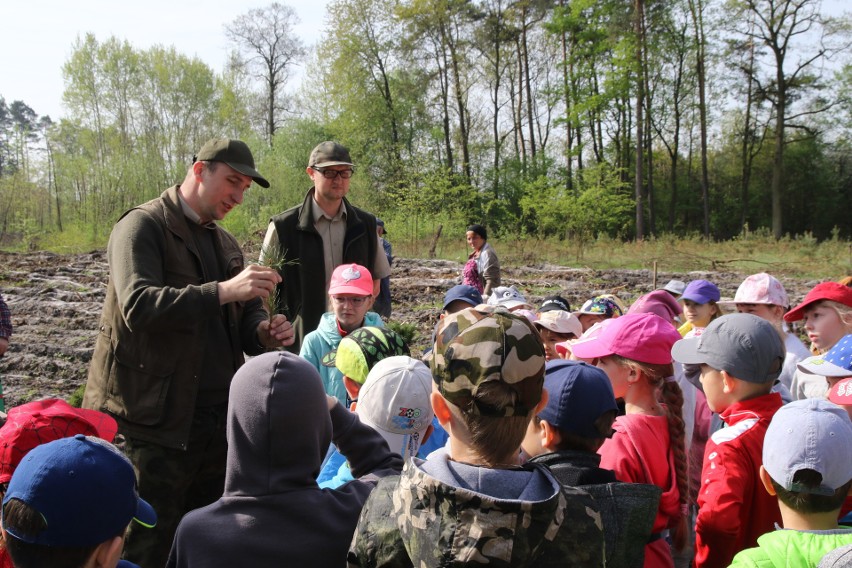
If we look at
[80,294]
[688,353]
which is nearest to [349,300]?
[688,353]

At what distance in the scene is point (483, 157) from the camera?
44094 millimetres

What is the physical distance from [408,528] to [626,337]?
1.85 meters

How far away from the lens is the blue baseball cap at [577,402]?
2215 mm

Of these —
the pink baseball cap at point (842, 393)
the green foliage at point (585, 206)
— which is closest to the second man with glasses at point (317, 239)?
the pink baseball cap at point (842, 393)

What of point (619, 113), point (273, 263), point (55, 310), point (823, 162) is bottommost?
point (55, 310)

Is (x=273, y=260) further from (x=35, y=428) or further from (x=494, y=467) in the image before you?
(x=494, y=467)

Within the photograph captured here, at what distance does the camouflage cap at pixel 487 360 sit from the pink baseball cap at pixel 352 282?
100 inches

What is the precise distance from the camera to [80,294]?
1514 centimetres

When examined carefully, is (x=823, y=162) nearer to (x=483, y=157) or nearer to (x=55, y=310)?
(x=483, y=157)

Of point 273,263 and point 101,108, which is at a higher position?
point 101,108

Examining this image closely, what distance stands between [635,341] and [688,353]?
23 cm

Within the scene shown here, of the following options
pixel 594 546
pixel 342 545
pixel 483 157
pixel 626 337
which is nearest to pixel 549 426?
pixel 594 546

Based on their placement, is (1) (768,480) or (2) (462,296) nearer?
(1) (768,480)

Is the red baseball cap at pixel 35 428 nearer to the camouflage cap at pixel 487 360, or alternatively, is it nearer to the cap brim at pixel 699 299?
the camouflage cap at pixel 487 360
